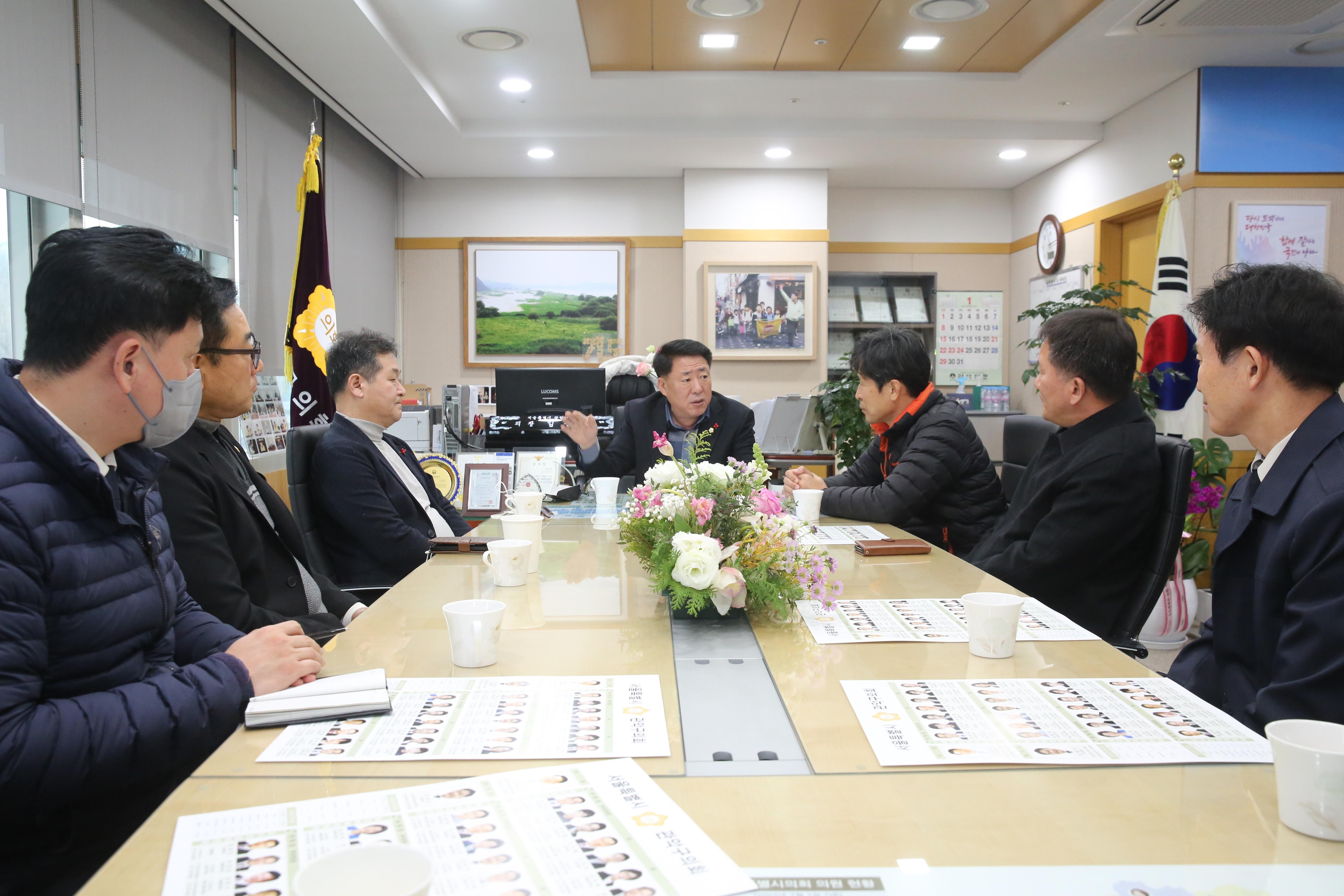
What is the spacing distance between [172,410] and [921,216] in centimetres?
681

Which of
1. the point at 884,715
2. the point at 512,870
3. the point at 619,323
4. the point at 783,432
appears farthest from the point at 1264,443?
the point at 619,323

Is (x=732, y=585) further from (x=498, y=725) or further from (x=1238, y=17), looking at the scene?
(x=1238, y=17)

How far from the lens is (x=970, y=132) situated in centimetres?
578

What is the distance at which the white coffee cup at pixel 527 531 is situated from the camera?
6.50ft

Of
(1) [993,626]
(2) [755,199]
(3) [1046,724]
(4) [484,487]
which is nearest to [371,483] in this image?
(4) [484,487]

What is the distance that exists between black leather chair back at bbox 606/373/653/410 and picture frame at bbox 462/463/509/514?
4.12ft

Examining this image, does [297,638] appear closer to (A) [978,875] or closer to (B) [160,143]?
(A) [978,875]

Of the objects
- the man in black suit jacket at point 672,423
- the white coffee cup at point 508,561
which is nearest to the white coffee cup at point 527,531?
the white coffee cup at point 508,561

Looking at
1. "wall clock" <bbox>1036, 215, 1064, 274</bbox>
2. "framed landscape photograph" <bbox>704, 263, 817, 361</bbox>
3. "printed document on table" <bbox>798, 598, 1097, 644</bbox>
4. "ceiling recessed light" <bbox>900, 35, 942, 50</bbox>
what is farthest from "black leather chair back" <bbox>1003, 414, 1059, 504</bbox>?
"wall clock" <bbox>1036, 215, 1064, 274</bbox>

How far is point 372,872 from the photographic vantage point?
0.64 m

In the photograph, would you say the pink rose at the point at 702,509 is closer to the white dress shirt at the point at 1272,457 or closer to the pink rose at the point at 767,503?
the pink rose at the point at 767,503

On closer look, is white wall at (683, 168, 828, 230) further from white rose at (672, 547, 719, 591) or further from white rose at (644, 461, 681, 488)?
white rose at (672, 547, 719, 591)

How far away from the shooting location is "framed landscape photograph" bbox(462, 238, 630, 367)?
276 inches

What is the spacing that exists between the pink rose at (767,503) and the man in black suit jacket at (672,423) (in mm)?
1947
